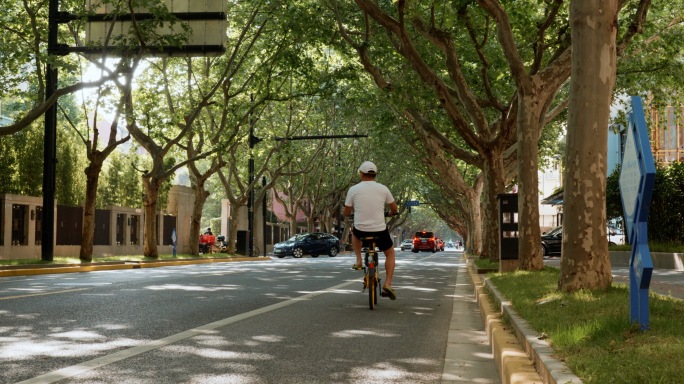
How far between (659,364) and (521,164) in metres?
11.8

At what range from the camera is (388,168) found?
197 feet

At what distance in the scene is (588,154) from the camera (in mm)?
9602

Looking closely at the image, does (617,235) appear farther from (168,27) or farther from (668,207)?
(168,27)

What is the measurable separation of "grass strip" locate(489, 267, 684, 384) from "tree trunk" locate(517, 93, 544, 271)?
5974 millimetres

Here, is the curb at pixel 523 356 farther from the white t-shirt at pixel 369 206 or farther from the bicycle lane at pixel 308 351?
the white t-shirt at pixel 369 206

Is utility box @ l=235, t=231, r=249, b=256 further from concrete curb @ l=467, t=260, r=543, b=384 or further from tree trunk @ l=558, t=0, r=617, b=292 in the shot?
concrete curb @ l=467, t=260, r=543, b=384

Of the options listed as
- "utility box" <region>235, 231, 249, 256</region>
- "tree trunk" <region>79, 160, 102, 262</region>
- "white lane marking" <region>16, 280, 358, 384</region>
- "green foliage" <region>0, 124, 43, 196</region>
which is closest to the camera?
"white lane marking" <region>16, 280, 358, 384</region>

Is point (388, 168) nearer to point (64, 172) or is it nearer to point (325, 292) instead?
point (64, 172)

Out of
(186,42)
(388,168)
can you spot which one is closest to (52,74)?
(186,42)

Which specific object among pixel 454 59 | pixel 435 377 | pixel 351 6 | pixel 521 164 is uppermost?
pixel 351 6

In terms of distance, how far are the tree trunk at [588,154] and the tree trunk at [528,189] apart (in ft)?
18.5

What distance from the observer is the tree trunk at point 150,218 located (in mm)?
30938

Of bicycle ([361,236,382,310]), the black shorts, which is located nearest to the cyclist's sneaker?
bicycle ([361,236,382,310])

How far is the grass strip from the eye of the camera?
4.36m
